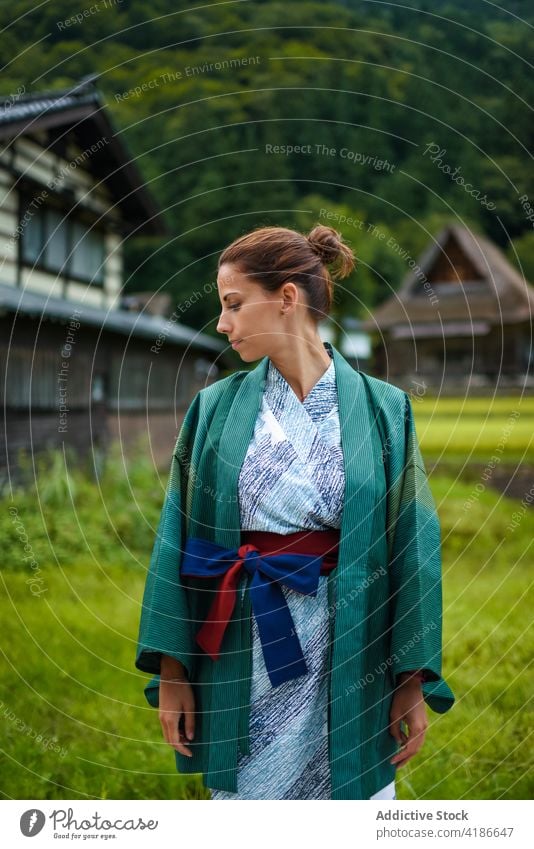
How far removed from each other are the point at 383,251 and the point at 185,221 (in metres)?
1.38

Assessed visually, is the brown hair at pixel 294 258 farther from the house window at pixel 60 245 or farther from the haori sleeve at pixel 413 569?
the house window at pixel 60 245

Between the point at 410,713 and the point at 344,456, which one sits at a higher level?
the point at 344,456

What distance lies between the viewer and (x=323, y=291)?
1.50 metres

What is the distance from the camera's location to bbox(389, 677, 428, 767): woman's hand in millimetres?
1493

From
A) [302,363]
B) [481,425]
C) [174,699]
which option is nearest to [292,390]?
[302,363]

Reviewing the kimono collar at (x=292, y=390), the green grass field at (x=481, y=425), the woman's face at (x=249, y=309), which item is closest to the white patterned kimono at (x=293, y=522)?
the kimono collar at (x=292, y=390)

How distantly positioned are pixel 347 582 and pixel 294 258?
1.95 ft

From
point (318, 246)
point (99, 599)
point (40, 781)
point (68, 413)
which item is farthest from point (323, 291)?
point (68, 413)

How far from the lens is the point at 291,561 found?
4.70 feet

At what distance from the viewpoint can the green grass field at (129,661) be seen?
2.33 m

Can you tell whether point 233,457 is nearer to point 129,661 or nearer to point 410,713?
point 410,713

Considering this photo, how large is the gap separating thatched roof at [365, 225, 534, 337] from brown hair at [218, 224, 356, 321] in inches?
97.3

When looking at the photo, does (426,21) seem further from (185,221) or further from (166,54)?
(185,221)

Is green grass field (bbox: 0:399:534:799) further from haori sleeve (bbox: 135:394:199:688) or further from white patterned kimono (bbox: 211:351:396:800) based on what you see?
haori sleeve (bbox: 135:394:199:688)
